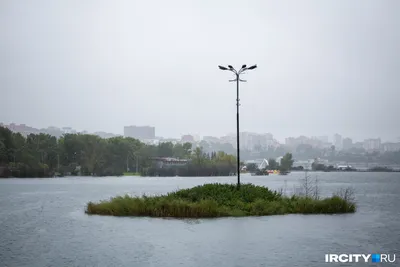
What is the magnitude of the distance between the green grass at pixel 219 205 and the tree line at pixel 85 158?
10890 cm

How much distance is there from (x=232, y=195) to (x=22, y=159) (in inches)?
4594

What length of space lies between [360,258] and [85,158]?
463 ft

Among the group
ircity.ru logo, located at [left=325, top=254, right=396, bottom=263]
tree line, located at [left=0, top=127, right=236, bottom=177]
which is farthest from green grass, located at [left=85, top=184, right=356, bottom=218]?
tree line, located at [left=0, top=127, right=236, bottom=177]

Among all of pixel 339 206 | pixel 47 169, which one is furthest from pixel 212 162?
pixel 339 206

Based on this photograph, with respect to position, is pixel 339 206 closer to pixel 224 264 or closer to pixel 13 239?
pixel 224 264

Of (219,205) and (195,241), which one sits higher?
(219,205)

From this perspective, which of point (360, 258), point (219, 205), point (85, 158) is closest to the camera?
point (360, 258)

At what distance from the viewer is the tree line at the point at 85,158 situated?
134000 millimetres

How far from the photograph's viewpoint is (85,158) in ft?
492

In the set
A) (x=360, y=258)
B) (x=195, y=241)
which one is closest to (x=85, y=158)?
(x=195, y=241)

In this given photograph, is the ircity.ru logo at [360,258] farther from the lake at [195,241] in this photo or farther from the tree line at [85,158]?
the tree line at [85,158]

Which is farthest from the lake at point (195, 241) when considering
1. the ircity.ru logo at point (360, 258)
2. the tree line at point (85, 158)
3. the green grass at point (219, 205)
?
the tree line at point (85, 158)

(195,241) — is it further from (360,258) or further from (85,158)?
(85,158)

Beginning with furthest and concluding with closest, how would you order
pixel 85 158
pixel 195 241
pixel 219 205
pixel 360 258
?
pixel 85 158, pixel 219 205, pixel 195 241, pixel 360 258
